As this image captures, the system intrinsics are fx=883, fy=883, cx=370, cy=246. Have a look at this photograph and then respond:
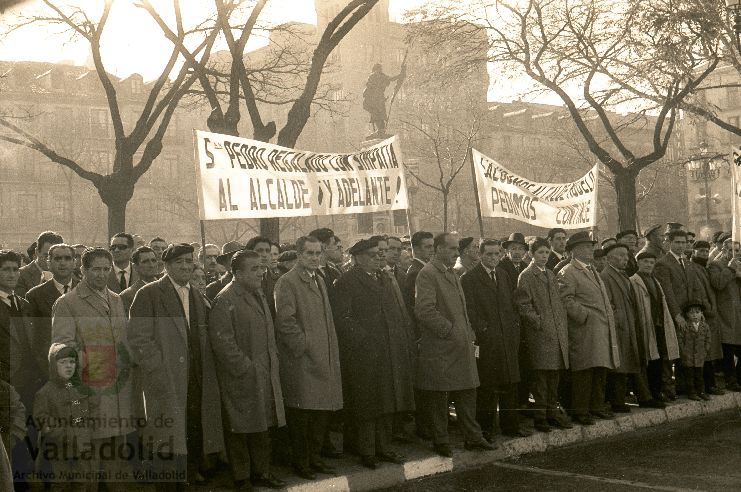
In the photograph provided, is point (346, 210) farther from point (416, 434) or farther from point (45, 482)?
point (45, 482)

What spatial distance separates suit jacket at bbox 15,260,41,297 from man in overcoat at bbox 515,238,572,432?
16.0 feet

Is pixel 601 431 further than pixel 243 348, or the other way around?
pixel 601 431

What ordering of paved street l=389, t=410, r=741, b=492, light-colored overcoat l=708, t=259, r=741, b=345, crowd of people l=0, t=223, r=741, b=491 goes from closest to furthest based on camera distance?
crowd of people l=0, t=223, r=741, b=491, paved street l=389, t=410, r=741, b=492, light-colored overcoat l=708, t=259, r=741, b=345

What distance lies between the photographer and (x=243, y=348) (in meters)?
7.02

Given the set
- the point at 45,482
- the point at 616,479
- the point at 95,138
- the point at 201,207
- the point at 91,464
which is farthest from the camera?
the point at 95,138

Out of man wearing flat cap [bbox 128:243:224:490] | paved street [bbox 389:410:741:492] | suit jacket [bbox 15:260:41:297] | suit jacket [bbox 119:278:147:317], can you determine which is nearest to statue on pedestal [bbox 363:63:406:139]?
suit jacket [bbox 15:260:41:297]

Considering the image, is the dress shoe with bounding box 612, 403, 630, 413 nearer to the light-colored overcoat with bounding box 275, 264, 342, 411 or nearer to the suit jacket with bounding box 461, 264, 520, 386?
the suit jacket with bounding box 461, 264, 520, 386

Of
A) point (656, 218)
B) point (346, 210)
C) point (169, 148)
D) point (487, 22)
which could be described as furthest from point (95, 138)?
point (346, 210)

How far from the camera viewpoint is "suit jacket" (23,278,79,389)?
695 cm

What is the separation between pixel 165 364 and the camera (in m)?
6.59

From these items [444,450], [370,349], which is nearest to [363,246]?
[370,349]

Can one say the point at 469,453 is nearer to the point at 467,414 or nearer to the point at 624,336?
the point at 467,414

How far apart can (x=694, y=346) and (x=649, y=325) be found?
0.89 m

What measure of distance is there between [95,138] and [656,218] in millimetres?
39317
